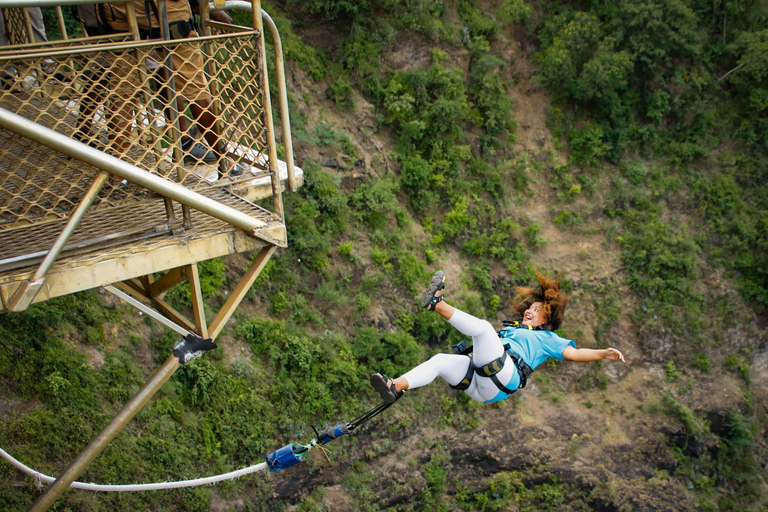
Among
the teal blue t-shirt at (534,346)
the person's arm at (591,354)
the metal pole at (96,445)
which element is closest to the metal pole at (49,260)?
the metal pole at (96,445)

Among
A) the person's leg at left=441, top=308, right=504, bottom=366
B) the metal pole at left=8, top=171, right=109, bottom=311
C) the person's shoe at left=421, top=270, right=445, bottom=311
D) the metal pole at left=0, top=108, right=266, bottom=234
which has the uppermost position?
the metal pole at left=0, top=108, right=266, bottom=234

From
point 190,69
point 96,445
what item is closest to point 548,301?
point 190,69

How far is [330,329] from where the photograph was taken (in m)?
9.66

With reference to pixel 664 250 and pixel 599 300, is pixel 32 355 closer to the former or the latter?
pixel 599 300

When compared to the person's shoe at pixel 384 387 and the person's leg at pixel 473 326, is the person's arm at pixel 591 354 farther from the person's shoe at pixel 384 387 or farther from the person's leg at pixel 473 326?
the person's shoe at pixel 384 387

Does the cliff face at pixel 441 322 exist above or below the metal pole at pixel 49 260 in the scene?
below

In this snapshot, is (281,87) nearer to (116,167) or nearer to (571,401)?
(116,167)

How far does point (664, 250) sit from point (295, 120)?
9.00 metres

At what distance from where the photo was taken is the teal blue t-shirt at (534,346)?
470cm

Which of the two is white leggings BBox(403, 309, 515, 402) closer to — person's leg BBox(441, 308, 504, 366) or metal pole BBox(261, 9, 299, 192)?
person's leg BBox(441, 308, 504, 366)

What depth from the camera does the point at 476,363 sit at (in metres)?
4.40

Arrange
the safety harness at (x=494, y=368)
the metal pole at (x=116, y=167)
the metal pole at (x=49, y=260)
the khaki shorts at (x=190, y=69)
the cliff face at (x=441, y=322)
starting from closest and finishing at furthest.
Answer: the metal pole at (x=116, y=167)
the metal pole at (x=49, y=260)
the khaki shorts at (x=190, y=69)
the safety harness at (x=494, y=368)
the cliff face at (x=441, y=322)

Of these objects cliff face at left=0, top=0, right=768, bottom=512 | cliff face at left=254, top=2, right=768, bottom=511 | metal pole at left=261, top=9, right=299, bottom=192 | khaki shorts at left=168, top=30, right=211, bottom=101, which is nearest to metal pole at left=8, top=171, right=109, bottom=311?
khaki shorts at left=168, top=30, right=211, bottom=101

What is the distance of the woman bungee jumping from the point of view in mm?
4090
